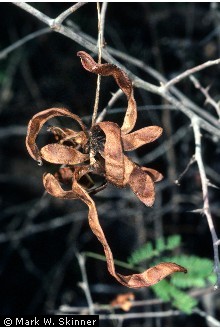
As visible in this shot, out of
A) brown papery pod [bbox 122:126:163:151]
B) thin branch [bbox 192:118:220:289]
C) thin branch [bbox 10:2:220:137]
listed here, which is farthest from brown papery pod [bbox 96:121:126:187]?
thin branch [bbox 10:2:220:137]

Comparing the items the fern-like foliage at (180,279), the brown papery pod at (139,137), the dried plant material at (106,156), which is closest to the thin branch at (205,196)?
the dried plant material at (106,156)

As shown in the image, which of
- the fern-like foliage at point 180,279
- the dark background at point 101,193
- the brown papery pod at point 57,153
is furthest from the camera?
the dark background at point 101,193

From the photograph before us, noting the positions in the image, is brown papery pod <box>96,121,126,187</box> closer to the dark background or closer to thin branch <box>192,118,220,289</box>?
thin branch <box>192,118,220,289</box>

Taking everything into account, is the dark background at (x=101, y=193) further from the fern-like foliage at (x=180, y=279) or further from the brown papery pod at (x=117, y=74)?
the brown papery pod at (x=117, y=74)

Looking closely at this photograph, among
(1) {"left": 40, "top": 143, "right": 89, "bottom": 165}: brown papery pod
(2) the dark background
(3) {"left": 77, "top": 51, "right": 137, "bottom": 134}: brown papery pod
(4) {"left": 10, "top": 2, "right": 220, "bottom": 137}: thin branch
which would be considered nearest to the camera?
(3) {"left": 77, "top": 51, "right": 137, "bottom": 134}: brown papery pod

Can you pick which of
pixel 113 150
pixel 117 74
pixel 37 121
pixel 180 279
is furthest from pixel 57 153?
pixel 180 279

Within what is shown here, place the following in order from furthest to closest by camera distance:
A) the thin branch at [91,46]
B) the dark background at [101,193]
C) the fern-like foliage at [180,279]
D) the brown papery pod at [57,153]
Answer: the dark background at [101,193] < the fern-like foliage at [180,279] < the thin branch at [91,46] < the brown papery pod at [57,153]

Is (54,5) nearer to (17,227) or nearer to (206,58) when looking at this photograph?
(206,58)

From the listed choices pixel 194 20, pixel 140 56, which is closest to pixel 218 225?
pixel 140 56
